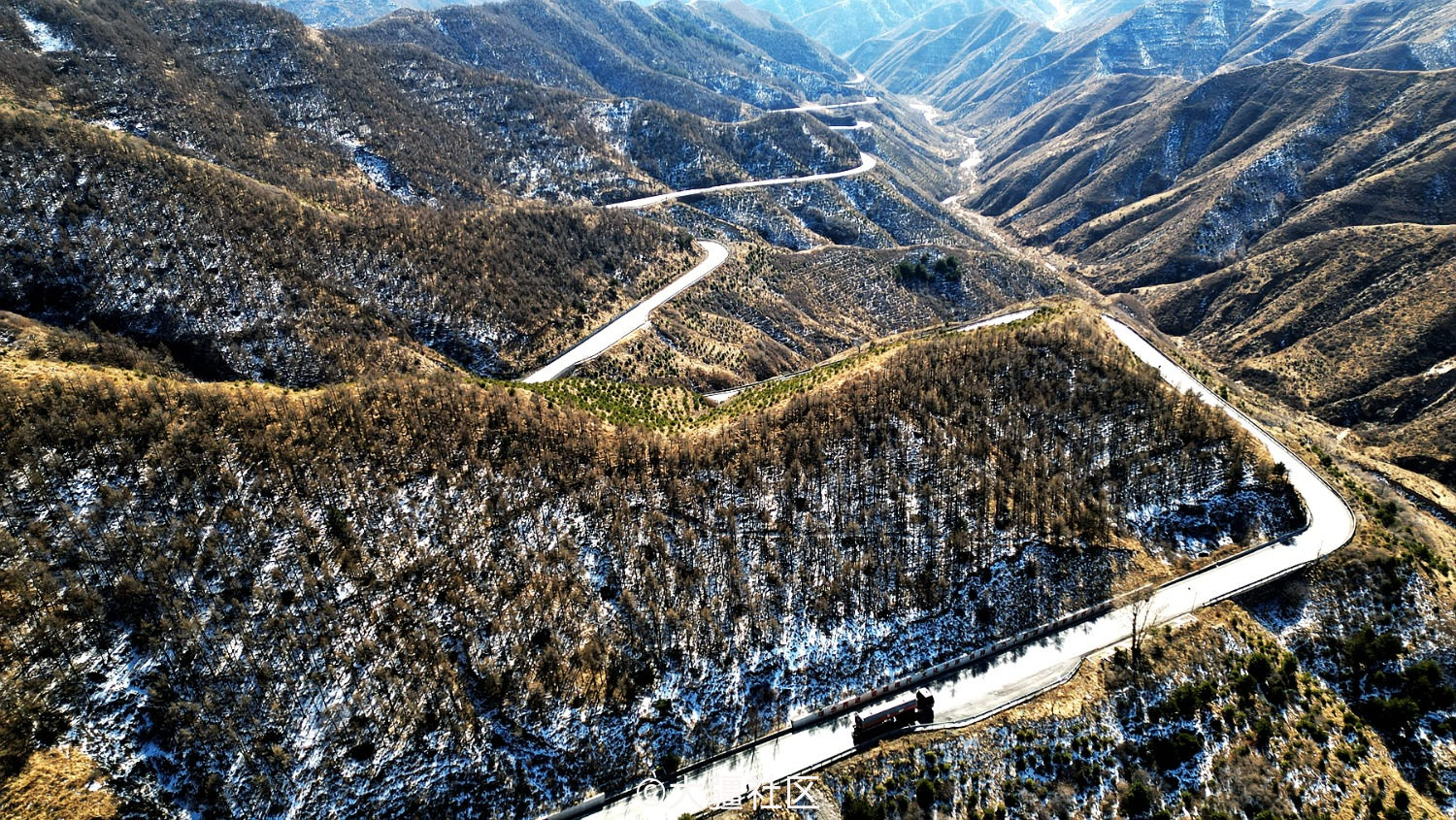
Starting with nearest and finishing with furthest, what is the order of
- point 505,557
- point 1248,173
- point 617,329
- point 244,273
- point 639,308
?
1. point 505,557
2. point 244,273
3. point 617,329
4. point 639,308
5. point 1248,173

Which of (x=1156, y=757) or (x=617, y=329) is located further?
(x=617, y=329)

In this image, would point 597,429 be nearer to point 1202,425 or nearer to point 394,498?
point 394,498

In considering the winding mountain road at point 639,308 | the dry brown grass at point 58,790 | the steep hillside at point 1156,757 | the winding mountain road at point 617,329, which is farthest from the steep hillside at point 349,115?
the steep hillside at point 1156,757

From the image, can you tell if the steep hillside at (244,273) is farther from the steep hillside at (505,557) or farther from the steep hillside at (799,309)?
the steep hillside at (505,557)

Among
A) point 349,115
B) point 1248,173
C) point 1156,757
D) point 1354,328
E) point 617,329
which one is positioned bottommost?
point 1156,757

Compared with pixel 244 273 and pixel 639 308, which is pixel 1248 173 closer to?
pixel 639 308

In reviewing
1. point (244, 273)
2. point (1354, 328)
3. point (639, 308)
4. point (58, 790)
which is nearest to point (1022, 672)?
point (58, 790)

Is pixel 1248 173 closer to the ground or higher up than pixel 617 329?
higher up
